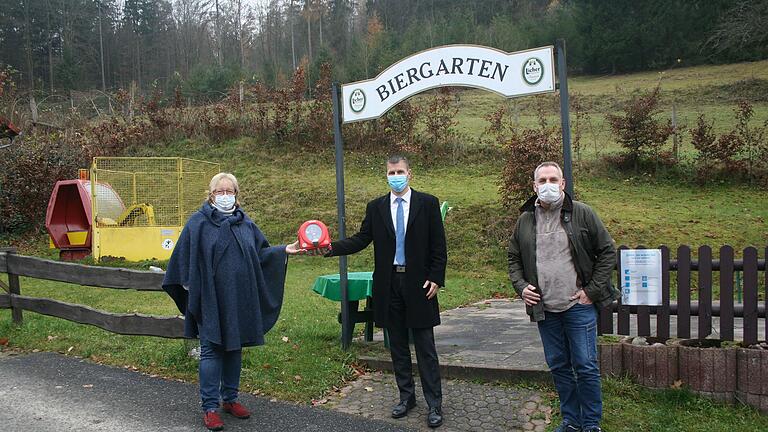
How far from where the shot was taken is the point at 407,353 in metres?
5.11

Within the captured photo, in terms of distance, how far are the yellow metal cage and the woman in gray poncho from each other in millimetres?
11160

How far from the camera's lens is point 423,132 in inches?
871

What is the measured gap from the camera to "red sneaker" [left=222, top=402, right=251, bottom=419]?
5.02m

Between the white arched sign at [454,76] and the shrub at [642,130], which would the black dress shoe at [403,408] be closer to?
the white arched sign at [454,76]

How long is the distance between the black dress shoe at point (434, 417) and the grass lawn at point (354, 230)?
1.18 meters

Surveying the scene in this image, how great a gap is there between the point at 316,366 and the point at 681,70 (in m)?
39.7

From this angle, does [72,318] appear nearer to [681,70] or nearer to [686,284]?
[686,284]

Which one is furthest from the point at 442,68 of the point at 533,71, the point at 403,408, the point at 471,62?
the point at 403,408

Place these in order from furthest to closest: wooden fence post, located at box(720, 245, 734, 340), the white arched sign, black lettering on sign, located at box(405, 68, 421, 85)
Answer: black lettering on sign, located at box(405, 68, 421, 85) < the white arched sign < wooden fence post, located at box(720, 245, 734, 340)

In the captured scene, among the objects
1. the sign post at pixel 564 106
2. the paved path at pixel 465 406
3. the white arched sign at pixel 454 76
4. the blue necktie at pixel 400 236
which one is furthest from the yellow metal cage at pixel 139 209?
the sign post at pixel 564 106

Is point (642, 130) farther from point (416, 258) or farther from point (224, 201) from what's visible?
point (224, 201)

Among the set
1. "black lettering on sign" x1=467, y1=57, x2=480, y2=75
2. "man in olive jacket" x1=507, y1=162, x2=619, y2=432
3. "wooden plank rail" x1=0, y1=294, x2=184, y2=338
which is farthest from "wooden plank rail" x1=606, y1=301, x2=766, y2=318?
"wooden plank rail" x1=0, y1=294, x2=184, y2=338

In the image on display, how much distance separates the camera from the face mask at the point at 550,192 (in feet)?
13.9

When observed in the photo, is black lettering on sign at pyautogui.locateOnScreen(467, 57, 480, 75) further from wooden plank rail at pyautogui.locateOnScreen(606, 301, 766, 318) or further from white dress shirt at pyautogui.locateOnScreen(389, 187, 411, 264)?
wooden plank rail at pyautogui.locateOnScreen(606, 301, 766, 318)
